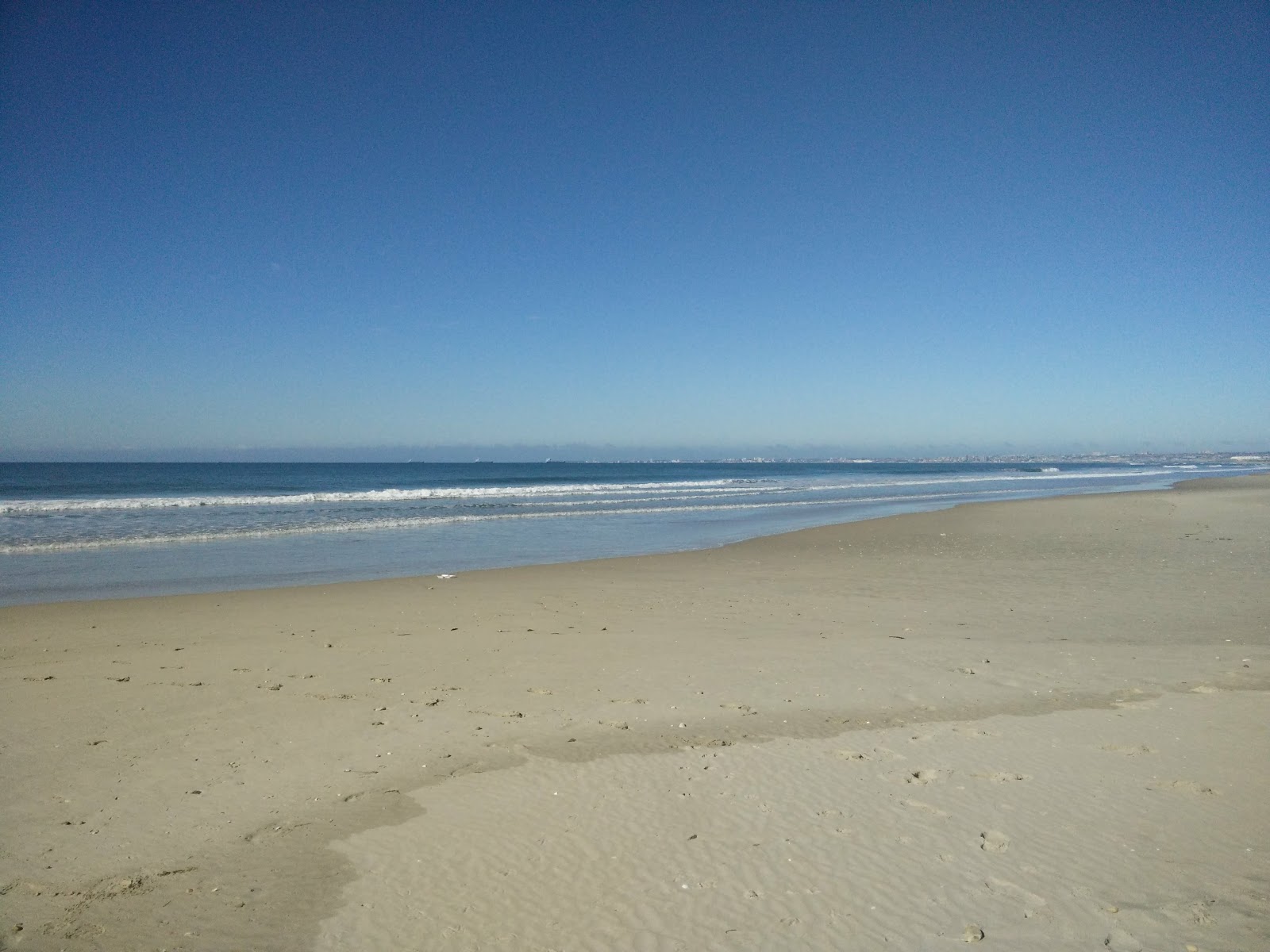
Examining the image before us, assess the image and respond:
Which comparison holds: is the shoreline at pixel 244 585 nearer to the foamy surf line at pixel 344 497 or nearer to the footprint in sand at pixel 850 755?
the footprint in sand at pixel 850 755

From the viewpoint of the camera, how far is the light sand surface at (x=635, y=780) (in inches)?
150

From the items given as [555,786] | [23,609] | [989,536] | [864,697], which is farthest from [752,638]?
[989,536]

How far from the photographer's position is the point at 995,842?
4.46 meters

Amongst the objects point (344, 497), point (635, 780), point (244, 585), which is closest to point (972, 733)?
point (635, 780)

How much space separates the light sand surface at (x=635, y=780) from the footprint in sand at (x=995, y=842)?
0.02 meters

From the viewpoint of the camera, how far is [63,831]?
4535mm

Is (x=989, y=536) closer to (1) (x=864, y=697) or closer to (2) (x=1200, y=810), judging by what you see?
(1) (x=864, y=697)

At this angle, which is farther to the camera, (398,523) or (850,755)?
(398,523)

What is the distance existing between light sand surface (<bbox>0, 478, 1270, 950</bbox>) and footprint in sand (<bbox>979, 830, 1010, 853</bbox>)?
0.06 feet

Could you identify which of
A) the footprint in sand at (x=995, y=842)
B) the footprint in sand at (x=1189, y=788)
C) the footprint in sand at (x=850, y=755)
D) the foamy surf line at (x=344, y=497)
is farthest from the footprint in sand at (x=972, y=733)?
the foamy surf line at (x=344, y=497)

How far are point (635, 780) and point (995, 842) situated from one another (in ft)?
7.79

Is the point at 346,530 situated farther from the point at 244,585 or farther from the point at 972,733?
the point at 972,733

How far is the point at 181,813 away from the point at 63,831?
24.8 inches

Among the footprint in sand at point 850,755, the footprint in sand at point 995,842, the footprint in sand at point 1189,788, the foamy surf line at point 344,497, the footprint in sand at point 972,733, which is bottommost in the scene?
the footprint in sand at point 995,842
